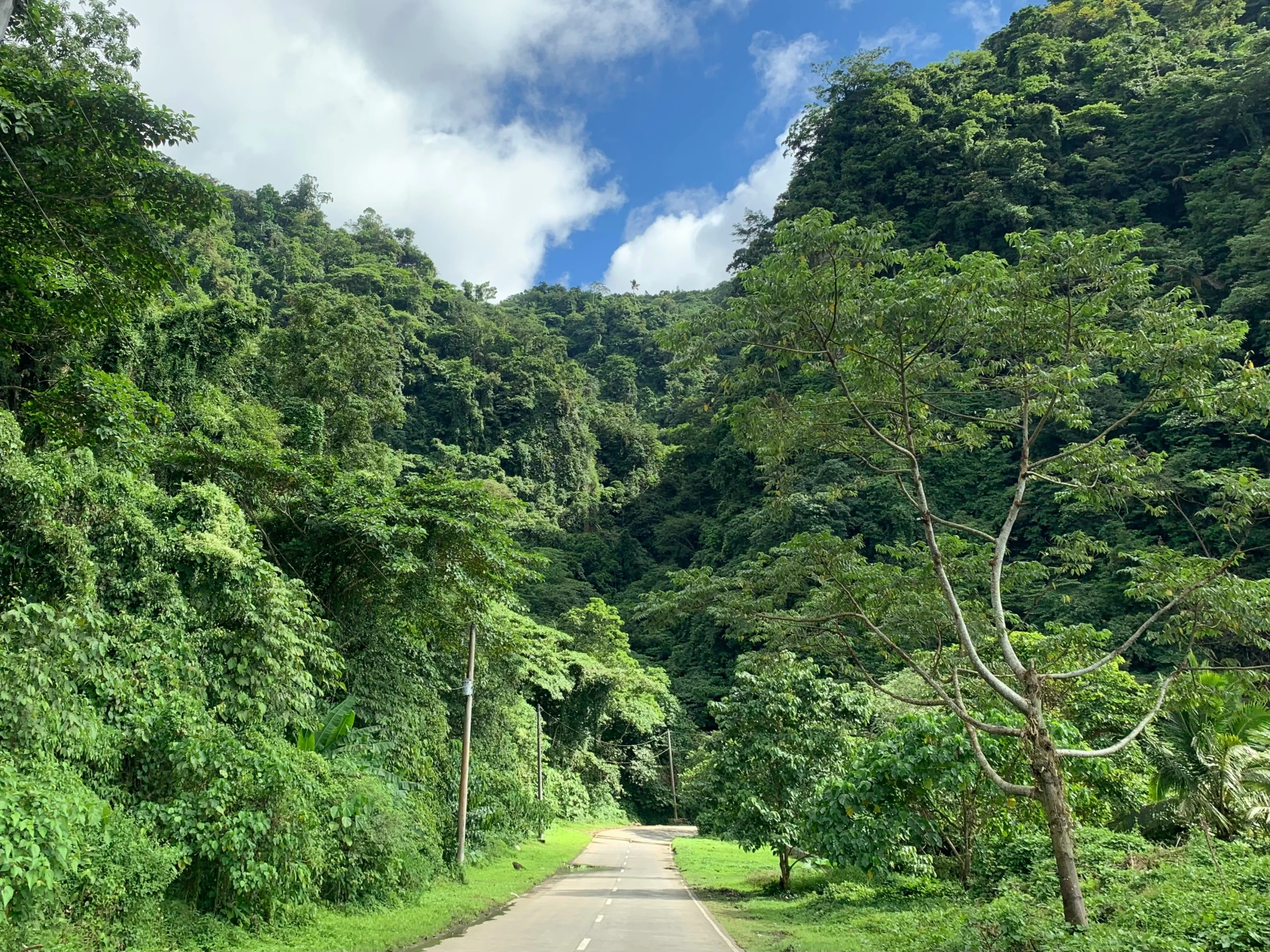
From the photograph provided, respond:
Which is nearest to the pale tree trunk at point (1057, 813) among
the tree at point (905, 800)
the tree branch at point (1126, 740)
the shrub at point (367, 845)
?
the tree branch at point (1126, 740)

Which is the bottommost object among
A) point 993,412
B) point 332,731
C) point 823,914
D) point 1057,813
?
point 823,914

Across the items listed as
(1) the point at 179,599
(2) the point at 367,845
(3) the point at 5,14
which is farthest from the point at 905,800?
(3) the point at 5,14

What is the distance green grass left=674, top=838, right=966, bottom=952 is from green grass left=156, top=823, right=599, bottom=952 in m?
4.25

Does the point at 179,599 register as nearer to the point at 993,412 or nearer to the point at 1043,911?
the point at 993,412

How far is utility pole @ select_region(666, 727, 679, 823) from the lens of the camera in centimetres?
4503

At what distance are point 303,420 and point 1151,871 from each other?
75.1 feet

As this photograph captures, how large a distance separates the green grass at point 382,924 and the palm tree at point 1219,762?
11.9 m

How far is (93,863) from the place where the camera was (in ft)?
22.5

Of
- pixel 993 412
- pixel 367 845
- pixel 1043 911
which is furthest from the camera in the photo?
pixel 367 845

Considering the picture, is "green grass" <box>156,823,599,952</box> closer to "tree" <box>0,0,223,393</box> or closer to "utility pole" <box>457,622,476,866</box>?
"utility pole" <box>457,622,476,866</box>

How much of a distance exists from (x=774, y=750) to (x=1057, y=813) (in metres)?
8.92

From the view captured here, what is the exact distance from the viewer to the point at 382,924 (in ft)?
32.1

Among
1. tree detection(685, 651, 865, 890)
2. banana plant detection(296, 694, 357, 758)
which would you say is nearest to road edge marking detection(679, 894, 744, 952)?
tree detection(685, 651, 865, 890)

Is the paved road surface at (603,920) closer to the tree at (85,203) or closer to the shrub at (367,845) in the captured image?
the shrub at (367,845)
